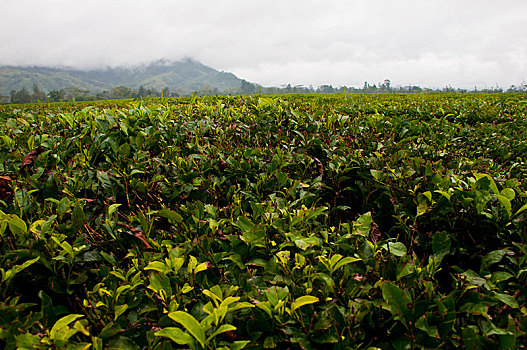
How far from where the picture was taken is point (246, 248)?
1.41 meters

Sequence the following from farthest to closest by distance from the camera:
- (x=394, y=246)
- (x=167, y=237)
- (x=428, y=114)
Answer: (x=428, y=114)
(x=167, y=237)
(x=394, y=246)

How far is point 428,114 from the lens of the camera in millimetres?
4305

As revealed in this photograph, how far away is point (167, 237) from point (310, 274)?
800 mm

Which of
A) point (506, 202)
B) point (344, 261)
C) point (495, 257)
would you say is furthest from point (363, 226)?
point (506, 202)

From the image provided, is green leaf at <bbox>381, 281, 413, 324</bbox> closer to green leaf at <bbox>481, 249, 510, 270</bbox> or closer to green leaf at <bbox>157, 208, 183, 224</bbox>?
green leaf at <bbox>481, 249, 510, 270</bbox>

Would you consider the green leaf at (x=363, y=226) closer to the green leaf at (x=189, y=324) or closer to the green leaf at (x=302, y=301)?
the green leaf at (x=302, y=301)

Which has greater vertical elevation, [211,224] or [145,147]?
[145,147]

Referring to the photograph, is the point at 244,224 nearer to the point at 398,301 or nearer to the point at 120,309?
the point at 120,309

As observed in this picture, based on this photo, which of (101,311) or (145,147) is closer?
(101,311)

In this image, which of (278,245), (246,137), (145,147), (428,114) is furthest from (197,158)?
(428,114)

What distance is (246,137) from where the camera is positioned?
2.91 metres

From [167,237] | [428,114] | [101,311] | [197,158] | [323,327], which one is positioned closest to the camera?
[323,327]

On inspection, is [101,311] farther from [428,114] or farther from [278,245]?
[428,114]

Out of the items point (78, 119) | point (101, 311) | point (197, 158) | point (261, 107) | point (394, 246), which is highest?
point (261, 107)
